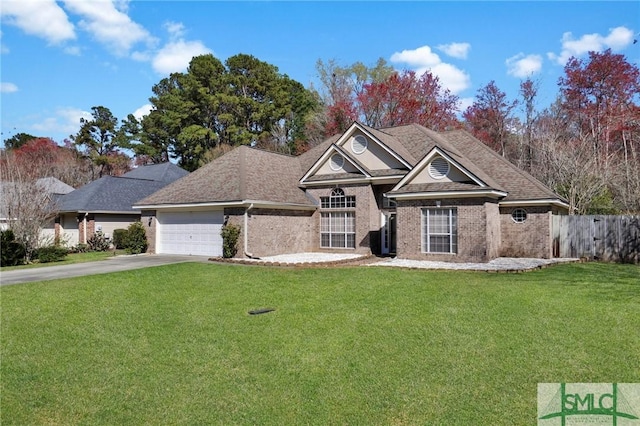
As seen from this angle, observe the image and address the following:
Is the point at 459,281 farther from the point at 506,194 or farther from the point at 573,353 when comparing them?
the point at 506,194

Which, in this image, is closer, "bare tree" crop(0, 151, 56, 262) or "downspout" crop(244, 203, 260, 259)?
"downspout" crop(244, 203, 260, 259)

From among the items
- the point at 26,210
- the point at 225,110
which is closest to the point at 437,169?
the point at 26,210

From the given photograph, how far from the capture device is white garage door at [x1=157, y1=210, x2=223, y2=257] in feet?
67.4

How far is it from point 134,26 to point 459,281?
13154mm

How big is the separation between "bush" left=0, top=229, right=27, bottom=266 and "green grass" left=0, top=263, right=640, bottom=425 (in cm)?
853

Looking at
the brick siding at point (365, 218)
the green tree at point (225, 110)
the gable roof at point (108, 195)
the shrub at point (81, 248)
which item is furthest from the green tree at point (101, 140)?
the brick siding at point (365, 218)

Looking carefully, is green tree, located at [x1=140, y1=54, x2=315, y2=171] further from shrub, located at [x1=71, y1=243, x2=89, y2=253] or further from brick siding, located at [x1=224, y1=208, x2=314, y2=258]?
brick siding, located at [x1=224, y1=208, x2=314, y2=258]

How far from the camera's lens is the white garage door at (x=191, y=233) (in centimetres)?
2055

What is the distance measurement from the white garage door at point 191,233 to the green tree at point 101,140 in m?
33.6

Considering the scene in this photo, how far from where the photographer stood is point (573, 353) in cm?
645

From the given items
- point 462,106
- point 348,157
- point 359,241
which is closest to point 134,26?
point 348,157

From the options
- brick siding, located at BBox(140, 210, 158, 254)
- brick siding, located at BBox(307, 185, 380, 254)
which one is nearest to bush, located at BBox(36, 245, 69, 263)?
brick siding, located at BBox(140, 210, 158, 254)

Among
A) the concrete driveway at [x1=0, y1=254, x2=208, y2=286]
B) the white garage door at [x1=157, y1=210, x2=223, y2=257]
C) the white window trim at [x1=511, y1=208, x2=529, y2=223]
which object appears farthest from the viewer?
the white garage door at [x1=157, y1=210, x2=223, y2=257]

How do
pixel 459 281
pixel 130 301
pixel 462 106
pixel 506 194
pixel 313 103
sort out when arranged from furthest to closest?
pixel 313 103 → pixel 462 106 → pixel 506 194 → pixel 459 281 → pixel 130 301
